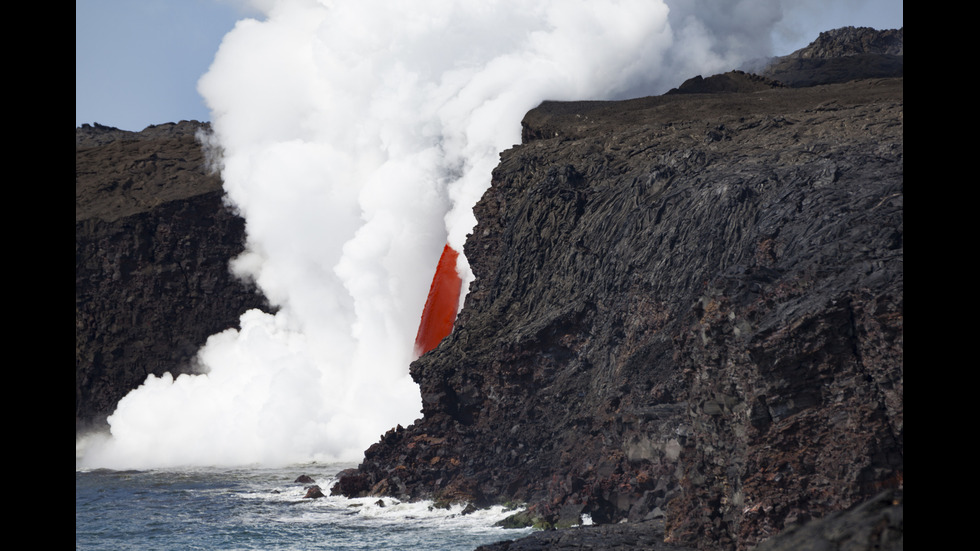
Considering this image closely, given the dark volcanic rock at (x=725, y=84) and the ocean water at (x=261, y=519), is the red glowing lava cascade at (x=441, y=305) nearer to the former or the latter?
the ocean water at (x=261, y=519)

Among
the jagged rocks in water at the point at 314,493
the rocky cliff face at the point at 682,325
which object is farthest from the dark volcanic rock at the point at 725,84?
the jagged rocks in water at the point at 314,493

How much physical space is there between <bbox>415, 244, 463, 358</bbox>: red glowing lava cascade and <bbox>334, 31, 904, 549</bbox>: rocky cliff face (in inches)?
312

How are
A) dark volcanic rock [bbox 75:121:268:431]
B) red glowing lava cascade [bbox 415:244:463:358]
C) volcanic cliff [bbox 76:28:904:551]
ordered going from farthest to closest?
dark volcanic rock [bbox 75:121:268:431] < red glowing lava cascade [bbox 415:244:463:358] < volcanic cliff [bbox 76:28:904:551]

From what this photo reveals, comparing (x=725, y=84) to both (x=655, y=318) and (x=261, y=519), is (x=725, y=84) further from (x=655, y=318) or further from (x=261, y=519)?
(x=261, y=519)

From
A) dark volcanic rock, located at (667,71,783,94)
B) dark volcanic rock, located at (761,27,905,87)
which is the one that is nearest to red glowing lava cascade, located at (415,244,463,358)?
dark volcanic rock, located at (667,71,783,94)

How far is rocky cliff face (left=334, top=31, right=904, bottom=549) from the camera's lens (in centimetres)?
3456

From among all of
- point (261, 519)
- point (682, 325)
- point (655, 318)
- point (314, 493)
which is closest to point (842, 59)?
point (655, 318)

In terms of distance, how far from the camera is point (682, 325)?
43375mm

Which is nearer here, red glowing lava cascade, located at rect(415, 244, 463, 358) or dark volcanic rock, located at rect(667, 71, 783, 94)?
red glowing lava cascade, located at rect(415, 244, 463, 358)

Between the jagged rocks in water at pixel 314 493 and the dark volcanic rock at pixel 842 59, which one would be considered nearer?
the jagged rocks in water at pixel 314 493

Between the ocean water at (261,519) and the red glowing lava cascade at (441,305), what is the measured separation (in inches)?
546

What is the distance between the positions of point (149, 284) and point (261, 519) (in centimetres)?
5765

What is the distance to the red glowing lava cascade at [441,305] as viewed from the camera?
88.8 metres

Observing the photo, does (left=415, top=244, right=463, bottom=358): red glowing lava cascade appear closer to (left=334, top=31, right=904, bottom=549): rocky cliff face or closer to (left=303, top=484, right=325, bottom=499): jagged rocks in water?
(left=334, top=31, right=904, bottom=549): rocky cliff face
